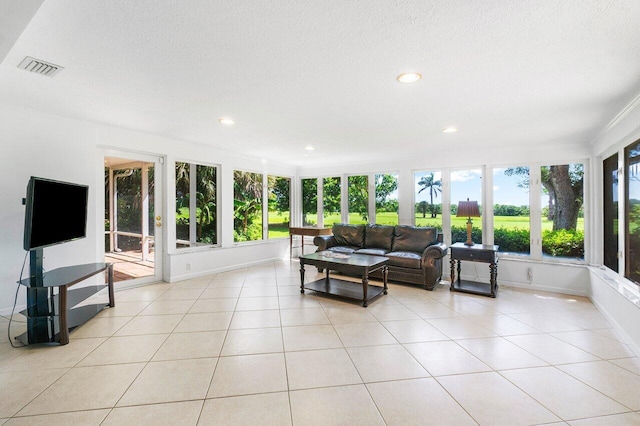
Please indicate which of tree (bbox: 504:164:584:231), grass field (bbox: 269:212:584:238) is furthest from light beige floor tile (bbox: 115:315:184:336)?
tree (bbox: 504:164:584:231)

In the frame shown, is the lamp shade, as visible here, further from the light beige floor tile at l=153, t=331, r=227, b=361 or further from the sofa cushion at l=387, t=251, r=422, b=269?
the light beige floor tile at l=153, t=331, r=227, b=361

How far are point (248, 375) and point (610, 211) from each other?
4975 millimetres

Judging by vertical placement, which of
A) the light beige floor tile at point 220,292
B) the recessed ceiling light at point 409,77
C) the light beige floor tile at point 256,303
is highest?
the recessed ceiling light at point 409,77

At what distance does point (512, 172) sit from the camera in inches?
198

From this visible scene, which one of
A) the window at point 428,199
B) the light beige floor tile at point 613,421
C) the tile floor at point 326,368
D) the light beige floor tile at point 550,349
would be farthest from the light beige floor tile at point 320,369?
the window at point 428,199

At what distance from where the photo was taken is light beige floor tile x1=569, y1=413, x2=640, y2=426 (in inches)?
66.7

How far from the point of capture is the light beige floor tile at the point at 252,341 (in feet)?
8.36

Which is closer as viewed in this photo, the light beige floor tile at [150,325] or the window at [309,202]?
the light beige floor tile at [150,325]

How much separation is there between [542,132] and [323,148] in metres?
3.27

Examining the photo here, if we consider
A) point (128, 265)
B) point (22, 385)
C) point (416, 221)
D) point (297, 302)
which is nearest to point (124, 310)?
point (128, 265)

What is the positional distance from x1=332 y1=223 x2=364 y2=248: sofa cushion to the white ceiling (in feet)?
8.66

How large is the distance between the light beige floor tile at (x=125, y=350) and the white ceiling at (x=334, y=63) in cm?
236

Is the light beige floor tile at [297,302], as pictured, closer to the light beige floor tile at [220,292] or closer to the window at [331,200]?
the light beige floor tile at [220,292]

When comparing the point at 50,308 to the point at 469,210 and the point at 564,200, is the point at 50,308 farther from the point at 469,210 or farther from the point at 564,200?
the point at 564,200
